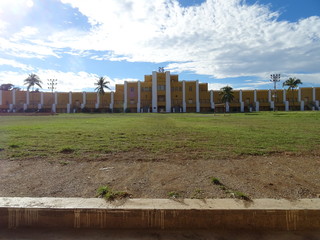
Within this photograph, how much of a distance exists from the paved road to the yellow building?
→ 5885 centimetres

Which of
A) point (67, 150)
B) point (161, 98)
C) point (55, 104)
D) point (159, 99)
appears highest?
point (161, 98)

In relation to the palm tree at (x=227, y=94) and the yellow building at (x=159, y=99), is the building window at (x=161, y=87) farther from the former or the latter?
the palm tree at (x=227, y=94)

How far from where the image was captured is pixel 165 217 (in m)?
2.72

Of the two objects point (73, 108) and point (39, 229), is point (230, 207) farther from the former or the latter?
point (73, 108)

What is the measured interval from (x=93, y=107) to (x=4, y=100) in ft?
83.6

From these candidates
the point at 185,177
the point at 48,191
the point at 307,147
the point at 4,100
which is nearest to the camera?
the point at 48,191

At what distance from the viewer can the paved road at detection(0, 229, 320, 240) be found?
254 cm

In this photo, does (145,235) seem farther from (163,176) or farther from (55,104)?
(55,104)

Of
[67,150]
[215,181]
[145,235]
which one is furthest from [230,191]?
[67,150]

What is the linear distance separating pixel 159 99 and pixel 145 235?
61309 mm

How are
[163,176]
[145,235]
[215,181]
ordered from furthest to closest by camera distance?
[163,176], [215,181], [145,235]

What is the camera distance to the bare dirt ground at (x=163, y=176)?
3.39 m

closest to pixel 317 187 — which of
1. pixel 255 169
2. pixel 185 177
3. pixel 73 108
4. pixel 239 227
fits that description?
pixel 255 169

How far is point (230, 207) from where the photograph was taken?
277 centimetres
